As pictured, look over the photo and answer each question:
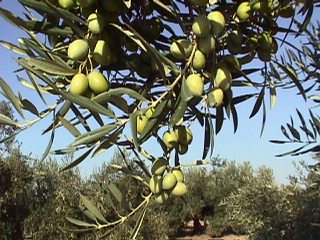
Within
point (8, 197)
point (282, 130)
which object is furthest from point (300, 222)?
point (282, 130)

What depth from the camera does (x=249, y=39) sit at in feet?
3.29

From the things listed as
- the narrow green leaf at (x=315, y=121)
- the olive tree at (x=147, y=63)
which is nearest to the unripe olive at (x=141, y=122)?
the olive tree at (x=147, y=63)

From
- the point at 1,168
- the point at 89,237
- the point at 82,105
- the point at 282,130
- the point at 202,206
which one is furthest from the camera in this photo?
the point at 202,206

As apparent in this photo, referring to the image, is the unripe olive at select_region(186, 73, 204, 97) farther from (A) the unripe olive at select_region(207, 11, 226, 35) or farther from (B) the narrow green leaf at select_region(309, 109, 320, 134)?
(B) the narrow green leaf at select_region(309, 109, 320, 134)

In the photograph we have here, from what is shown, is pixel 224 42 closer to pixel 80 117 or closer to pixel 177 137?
pixel 177 137

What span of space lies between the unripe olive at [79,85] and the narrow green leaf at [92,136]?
0.07 m

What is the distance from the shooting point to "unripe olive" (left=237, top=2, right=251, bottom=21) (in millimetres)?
956

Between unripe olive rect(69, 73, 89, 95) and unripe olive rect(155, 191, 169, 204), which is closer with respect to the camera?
unripe olive rect(69, 73, 89, 95)

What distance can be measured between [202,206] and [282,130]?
623 inches

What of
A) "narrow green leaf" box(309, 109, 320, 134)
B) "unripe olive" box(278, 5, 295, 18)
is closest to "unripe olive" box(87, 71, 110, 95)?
"unripe olive" box(278, 5, 295, 18)

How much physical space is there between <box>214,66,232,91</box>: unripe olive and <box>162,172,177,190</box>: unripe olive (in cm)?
21

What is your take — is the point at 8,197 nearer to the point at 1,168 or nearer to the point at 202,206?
the point at 1,168

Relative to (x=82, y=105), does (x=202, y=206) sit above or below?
below

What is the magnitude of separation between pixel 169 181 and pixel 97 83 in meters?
0.26
